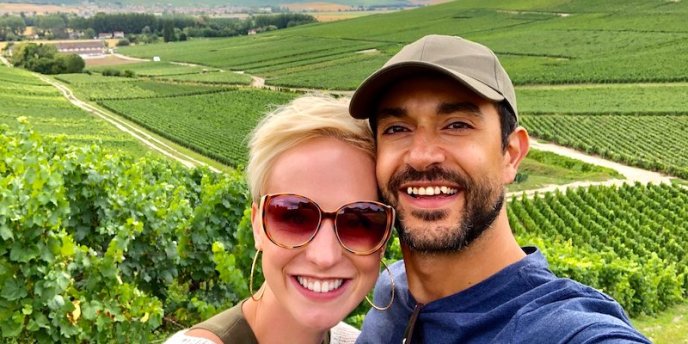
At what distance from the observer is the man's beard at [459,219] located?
239 cm

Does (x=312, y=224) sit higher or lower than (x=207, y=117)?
higher

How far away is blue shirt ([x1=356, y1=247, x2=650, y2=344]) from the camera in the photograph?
202 centimetres

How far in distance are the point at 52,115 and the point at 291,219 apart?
216 feet

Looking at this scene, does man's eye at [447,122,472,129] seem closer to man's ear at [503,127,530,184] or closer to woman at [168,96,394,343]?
man's ear at [503,127,530,184]

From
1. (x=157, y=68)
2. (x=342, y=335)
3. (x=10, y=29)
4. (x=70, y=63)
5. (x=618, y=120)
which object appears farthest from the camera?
(x=10, y=29)

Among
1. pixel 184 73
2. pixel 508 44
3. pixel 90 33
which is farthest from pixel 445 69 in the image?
pixel 90 33

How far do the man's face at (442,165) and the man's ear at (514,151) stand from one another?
0.25 feet

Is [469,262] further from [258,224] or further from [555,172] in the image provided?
[555,172]

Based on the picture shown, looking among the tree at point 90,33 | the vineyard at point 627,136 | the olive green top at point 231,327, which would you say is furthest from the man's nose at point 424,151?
the tree at point 90,33

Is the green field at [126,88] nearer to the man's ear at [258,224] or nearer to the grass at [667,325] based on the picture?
the grass at [667,325]

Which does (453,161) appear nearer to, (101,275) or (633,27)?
(101,275)

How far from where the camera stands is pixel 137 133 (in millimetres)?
56188

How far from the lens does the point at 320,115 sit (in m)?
2.56

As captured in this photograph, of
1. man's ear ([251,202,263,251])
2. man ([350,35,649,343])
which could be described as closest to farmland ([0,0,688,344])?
man's ear ([251,202,263,251])
